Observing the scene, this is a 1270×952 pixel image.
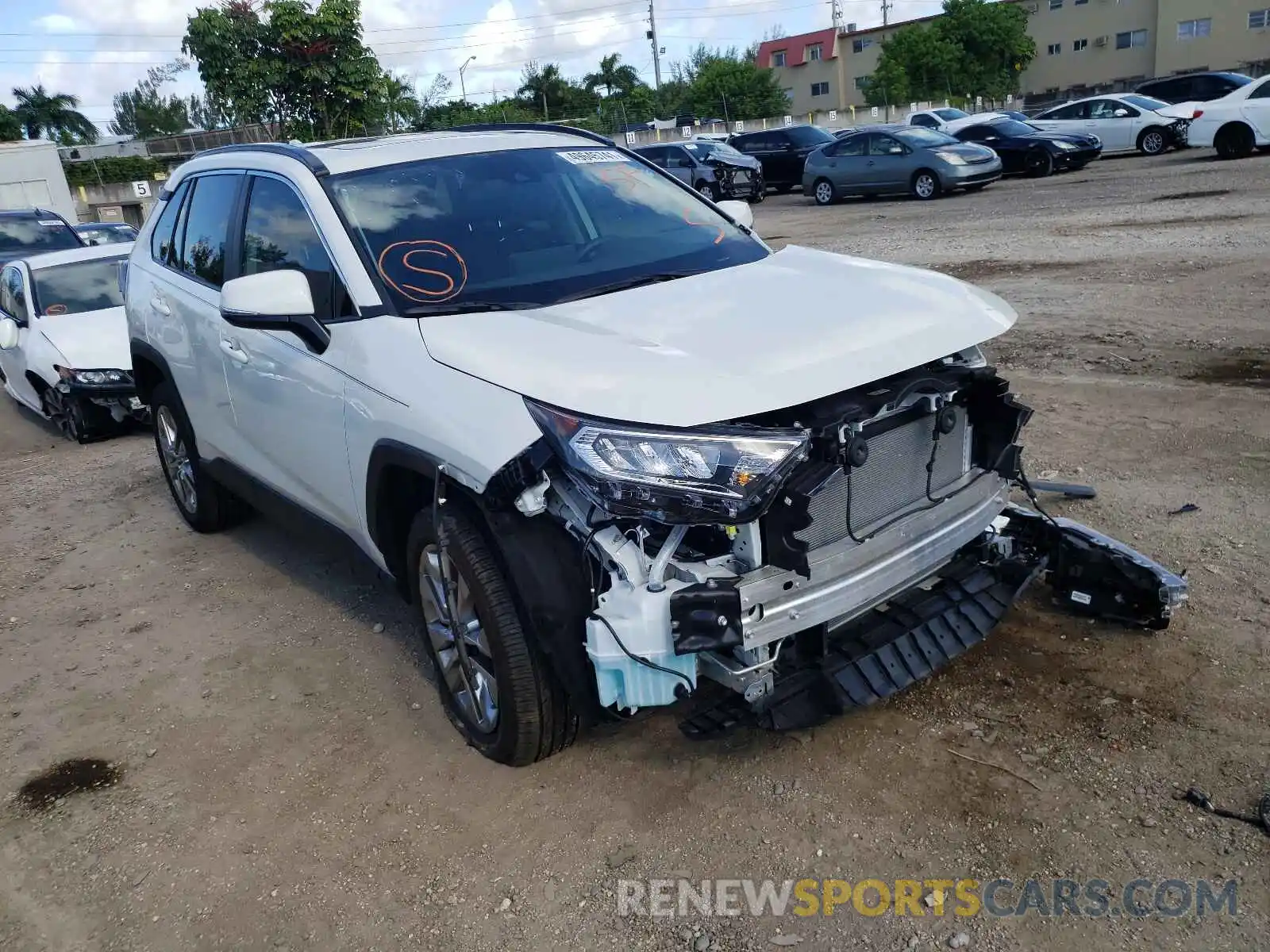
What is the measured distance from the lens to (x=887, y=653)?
3.11 meters

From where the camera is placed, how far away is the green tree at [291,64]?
32.6m

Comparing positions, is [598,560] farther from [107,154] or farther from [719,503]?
[107,154]

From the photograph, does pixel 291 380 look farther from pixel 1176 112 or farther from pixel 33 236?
pixel 1176 112

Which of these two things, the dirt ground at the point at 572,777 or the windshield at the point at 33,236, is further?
the windshield at the point at 33,236

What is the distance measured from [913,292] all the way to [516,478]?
57.6 inches

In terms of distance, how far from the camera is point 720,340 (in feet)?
9.64

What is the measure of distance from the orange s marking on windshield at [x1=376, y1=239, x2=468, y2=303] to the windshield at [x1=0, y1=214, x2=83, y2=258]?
12.2m

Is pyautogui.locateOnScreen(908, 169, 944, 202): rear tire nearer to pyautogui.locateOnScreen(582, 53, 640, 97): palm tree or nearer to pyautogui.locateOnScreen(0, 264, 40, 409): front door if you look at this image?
pyautogui.locateOnScreen(0, 264, 40, 409): front door

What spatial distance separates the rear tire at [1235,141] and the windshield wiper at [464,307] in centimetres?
2049

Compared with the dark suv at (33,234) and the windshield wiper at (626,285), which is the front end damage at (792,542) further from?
the dark suv at (33,234)

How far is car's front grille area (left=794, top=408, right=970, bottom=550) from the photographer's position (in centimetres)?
291

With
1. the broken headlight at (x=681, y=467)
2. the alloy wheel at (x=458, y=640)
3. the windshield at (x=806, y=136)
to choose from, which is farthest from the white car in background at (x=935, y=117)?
the broken headlight at (x=681, y=467)

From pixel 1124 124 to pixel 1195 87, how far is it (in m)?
4.36

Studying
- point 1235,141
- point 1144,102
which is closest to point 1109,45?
point 1144,102
